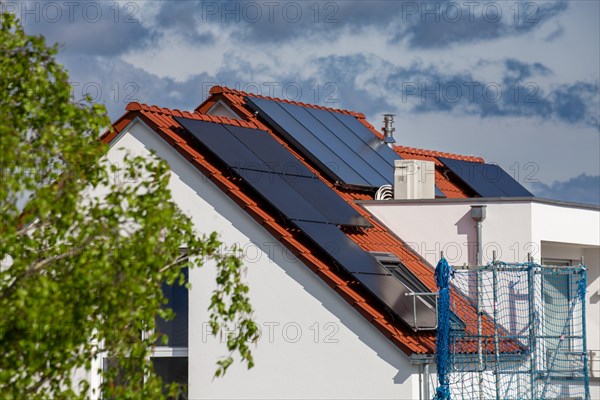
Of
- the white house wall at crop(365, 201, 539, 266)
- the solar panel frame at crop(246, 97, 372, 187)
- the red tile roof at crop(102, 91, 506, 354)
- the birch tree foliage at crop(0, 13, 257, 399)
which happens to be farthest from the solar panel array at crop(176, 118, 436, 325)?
the birch tree foliage at crop(0, 13, 257, 399)

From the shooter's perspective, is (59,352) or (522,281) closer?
(59,352)

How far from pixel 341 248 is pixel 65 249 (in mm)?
9075

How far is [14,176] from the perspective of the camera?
30.9ft

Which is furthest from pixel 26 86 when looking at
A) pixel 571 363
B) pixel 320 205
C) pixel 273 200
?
pixel 571 363

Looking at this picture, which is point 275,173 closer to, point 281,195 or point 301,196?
point 301,196

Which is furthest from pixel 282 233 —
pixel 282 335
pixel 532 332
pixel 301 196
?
pixel 532 332

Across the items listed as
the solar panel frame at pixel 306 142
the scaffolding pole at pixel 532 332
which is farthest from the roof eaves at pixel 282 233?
the solar panel frame at pixel 306 142

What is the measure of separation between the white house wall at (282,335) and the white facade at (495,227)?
416 centimetres

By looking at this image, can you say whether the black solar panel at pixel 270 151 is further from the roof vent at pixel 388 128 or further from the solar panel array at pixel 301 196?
the roof vent at pixel 388 128

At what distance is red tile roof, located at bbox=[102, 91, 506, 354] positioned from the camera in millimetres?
17891

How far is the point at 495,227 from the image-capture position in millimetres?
21141

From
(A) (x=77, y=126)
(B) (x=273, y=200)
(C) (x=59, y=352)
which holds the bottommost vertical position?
(C) (x=59, y=352)

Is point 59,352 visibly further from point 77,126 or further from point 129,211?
A: point 77,126

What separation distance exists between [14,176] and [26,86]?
99cm
